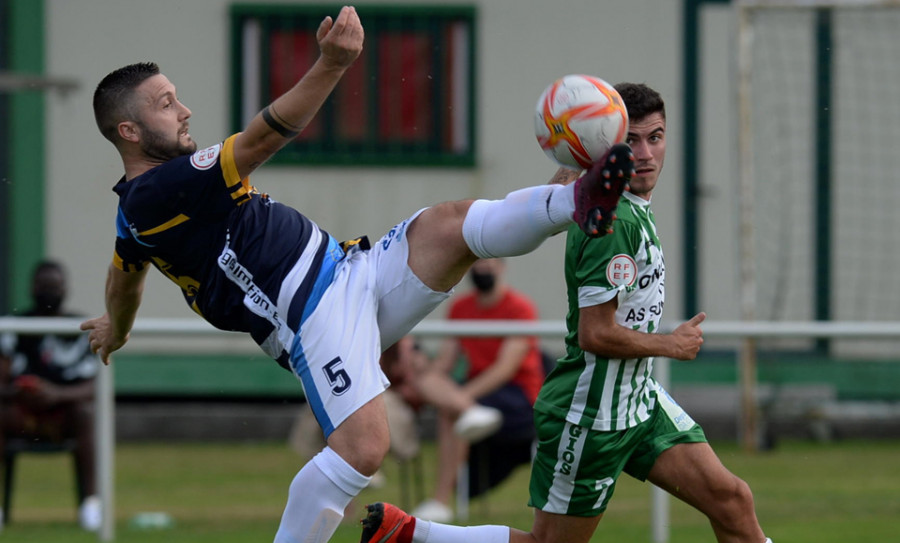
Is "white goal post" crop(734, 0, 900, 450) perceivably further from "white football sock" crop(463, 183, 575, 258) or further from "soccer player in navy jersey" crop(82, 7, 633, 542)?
"white football sock" crop(463, 183, 575, 258)

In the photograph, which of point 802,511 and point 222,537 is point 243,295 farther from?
point 802,511

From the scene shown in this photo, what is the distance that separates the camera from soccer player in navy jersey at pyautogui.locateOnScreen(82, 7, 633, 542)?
14.9 ft

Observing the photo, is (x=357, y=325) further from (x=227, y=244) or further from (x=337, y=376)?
(x=227, y=244)

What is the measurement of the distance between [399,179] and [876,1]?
4.72m

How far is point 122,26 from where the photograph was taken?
1317 cm

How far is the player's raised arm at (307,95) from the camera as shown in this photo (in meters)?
4.46

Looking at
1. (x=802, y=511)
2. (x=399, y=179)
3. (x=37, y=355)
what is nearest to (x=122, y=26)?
(x=399, y=179)

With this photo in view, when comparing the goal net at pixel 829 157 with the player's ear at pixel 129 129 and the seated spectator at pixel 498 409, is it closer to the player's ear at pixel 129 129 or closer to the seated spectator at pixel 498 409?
the seated spectator at pixel 498 409

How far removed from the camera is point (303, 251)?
4.92 m

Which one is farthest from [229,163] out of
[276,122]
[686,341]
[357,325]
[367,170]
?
[367,170]

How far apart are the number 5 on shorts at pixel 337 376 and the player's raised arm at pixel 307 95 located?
736mm

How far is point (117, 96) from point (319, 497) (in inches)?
62.0

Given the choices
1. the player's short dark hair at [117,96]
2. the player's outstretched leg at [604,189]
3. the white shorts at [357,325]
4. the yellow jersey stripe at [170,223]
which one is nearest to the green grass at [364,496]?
the white shorts at [357,325]

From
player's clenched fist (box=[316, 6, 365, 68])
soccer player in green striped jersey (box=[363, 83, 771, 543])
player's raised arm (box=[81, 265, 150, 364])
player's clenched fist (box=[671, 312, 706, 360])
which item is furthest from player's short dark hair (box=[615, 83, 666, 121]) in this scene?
player's raised arm (box=[81, 265, 150, 364])
